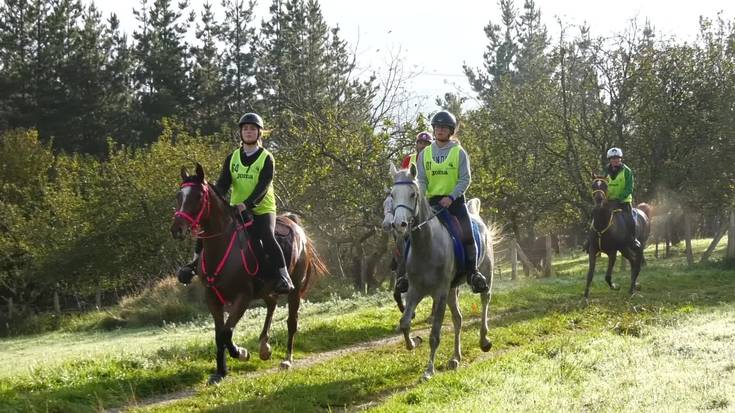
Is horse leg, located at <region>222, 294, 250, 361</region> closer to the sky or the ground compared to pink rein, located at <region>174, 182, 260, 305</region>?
closer to the ground

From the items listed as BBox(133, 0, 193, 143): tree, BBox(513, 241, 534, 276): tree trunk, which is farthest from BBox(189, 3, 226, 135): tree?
BBox(513, 241, 534, 276): tree trunk

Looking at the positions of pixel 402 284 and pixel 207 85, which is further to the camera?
pixel 207 85

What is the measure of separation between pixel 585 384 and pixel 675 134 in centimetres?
2436

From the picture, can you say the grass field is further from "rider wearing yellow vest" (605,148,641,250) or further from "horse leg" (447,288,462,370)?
"rider wearing yellow vest" (605,148,641,250)

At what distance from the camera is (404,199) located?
8.84 m

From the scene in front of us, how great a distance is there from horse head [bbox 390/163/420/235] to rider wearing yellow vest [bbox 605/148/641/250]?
11167 mm

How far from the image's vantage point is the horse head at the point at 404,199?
8581 mm

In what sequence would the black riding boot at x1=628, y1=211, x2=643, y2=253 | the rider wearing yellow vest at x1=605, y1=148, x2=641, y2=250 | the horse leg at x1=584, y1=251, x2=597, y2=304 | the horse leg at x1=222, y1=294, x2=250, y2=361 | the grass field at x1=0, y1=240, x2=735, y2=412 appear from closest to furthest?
the grass field at x1=0, y1=240, x2=735, y2=412 → the horse leg at x1=222, y1=294, x2=250, y2=361 → the horse leg at x1=584, y1=251, x2=597, y2=304 → the rider wearing yellow vest at x1=605, y1=148, x2=641, y2=250 → the black riding boot at x1=628, y1=211, x2=643, y2=253

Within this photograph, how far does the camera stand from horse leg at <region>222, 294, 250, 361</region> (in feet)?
31.7

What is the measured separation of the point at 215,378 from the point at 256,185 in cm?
289

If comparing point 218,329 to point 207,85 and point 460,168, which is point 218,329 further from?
point 207,85

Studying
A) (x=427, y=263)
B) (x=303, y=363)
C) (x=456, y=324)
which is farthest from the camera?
(x=303, y=363)

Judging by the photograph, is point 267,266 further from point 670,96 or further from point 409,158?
point 670,96

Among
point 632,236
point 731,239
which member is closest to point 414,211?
point 632,236
